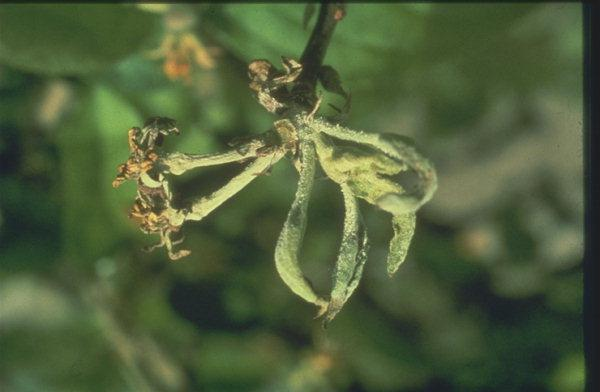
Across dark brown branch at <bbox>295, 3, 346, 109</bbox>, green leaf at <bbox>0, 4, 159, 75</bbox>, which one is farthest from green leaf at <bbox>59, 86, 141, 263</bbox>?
dark brown branch at <bbox>295, 3, 346, 109</bbox>

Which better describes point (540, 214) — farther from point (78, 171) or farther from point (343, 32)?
point (78, 171)

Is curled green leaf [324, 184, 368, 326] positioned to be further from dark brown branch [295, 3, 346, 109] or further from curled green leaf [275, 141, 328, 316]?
dark brown branch [295, 3, 346, 109]

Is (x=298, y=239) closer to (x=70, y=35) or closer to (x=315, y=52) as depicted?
(x=315, y=52)

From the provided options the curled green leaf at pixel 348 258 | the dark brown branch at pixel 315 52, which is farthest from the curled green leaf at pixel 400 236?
the dark brown branch at pixel 315 52

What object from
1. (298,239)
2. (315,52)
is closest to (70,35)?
(315,52)

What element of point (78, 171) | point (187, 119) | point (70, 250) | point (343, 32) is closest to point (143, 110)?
point (187, 119)

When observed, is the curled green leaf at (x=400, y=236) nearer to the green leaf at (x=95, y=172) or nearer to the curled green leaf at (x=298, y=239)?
the curled green leaf at (x=298, y=239)
